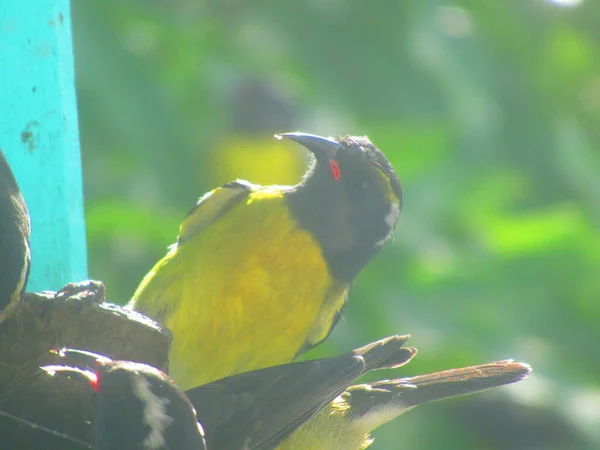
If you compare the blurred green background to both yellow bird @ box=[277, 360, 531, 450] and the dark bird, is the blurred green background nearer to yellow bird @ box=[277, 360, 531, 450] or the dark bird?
yellow bird @ box=[277, 360, 531, 450]

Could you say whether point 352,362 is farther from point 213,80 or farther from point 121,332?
point 213,80

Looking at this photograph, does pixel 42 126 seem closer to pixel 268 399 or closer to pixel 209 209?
pixel 209 209

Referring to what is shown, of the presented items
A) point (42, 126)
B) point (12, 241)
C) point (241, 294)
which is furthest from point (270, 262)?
point (12, 241)

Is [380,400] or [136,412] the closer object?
[136,412]

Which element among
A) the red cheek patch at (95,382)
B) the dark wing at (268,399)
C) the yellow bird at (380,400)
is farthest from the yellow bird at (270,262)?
the red cheek patch at (95,382)

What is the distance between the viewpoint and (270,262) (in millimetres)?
3754

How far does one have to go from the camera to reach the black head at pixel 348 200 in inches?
149

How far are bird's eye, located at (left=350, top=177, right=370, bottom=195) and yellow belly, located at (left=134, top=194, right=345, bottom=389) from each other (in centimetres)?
23

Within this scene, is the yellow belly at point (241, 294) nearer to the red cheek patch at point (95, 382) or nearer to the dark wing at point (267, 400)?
the dark wing at point (267, 400)

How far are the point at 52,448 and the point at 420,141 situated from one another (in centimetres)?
377

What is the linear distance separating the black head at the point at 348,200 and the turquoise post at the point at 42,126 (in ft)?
2.91

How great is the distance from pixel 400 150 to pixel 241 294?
2.65m

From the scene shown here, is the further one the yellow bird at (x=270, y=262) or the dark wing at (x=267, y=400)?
the yellow bird at (x=270, y=262)

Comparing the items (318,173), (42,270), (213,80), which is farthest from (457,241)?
Result: (42,270)
